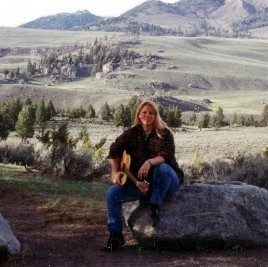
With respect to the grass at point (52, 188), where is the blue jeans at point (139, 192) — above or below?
above

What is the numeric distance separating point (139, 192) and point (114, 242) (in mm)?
826

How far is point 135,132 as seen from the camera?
793 cm

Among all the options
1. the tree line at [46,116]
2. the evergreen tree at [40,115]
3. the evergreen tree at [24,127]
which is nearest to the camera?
the evergreen tree at [24,127]

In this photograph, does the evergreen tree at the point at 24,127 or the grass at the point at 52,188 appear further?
the evergreen tree at the point at 24,127

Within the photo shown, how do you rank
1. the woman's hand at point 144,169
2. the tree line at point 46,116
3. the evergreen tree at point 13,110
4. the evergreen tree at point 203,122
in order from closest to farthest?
the woman's hand at point 144,169 → the tree line at point 46,116 → the evergreen tree at point 13,110 → the evergreen tree at point 203,122

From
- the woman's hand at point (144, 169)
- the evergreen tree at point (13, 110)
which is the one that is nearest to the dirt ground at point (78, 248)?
the woman's hand at point (144, 169)

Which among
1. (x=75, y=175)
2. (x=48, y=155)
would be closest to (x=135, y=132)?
(x=75, y=175)

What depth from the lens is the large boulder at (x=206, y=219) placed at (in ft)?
25.4

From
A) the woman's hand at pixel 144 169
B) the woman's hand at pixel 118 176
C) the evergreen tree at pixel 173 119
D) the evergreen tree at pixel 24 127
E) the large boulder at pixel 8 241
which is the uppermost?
the woman's hand at pixel 144 169

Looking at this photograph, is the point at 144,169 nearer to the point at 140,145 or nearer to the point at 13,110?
the point at 140,145

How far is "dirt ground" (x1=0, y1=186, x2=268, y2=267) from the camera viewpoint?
23.1 ft

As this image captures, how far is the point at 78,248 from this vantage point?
7.97m

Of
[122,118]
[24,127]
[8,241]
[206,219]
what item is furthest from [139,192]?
[122,118]

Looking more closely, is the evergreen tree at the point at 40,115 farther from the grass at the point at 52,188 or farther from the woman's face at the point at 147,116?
the woman's face at the point at 147,116
